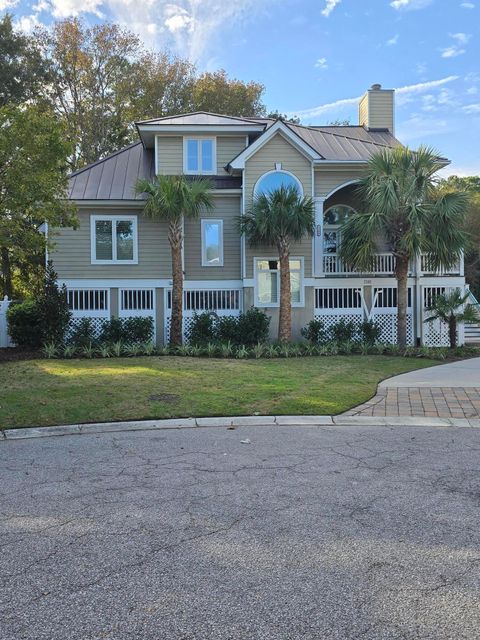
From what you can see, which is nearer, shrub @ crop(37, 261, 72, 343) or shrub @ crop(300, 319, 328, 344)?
shrub @ crop(37, 261, 72, 343)

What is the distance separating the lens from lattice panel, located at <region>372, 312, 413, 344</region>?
18.2 meters

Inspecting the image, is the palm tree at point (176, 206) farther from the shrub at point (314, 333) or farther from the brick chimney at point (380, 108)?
the brick chimney at point (380, 108)

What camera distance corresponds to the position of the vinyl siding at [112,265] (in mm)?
18125

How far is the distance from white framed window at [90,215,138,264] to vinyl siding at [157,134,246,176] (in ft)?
7.53

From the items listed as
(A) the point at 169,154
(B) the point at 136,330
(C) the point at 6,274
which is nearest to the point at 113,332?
(B) the point at 136,330

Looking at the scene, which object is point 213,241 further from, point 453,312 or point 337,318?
point 453,312

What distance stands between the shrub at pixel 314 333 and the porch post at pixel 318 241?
1751mm

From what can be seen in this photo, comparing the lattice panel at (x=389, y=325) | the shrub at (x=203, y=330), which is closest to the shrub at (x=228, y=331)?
the shrub at (x=203, y=330)

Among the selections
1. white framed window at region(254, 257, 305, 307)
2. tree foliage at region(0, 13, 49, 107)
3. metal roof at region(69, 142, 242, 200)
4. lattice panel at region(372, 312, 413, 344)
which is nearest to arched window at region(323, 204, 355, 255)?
white framed window at region(254, 257, 305, 307)

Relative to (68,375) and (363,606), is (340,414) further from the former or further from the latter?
(68,375)

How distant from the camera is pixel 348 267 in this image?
1828 centimetres

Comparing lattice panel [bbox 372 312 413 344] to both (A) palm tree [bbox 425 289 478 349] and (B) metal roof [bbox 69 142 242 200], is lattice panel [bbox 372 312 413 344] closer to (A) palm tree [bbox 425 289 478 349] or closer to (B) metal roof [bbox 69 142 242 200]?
(A) palm tree [bbox 425 289 478 349]

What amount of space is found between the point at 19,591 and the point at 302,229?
572 inches

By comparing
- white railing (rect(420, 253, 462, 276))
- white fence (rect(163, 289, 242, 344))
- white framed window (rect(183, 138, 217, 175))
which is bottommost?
white fence (rect(163, 289, 242, 344))
